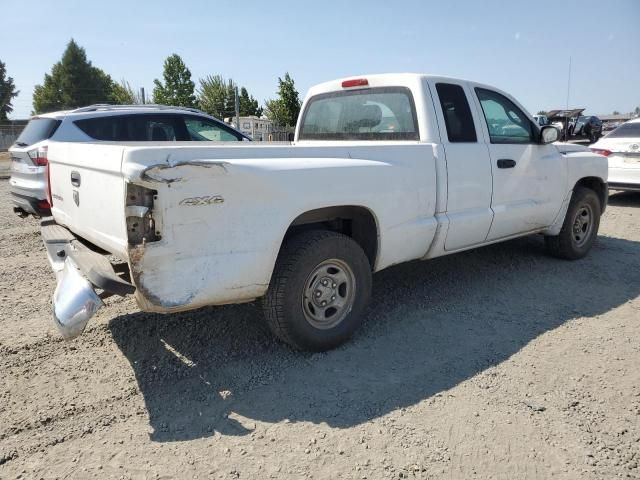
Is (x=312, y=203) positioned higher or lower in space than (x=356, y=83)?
lower

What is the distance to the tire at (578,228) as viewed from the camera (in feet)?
18.0

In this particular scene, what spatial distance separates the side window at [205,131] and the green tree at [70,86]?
6987 centimetres

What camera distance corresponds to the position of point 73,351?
11.3ft

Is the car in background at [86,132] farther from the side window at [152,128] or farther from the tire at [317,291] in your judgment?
the tire at [317,291]

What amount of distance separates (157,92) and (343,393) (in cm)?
5322

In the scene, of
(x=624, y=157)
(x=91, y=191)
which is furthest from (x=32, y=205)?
(x=624, y=157)

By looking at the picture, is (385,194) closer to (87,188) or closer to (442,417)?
(442,417)

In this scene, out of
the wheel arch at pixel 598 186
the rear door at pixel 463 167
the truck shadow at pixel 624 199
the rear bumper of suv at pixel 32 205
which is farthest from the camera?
the truck shadow at pixel 624 199

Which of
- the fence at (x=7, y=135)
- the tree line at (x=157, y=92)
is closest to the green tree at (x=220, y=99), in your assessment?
the tree line at (x=157, y=92)

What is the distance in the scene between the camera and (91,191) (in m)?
→ 2.97

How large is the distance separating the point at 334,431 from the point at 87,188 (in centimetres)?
206

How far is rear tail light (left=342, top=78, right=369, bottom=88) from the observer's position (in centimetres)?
450

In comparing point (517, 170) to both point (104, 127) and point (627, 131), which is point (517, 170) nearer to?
point (104, 127)

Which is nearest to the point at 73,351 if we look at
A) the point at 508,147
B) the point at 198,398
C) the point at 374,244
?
the point at 198,398
